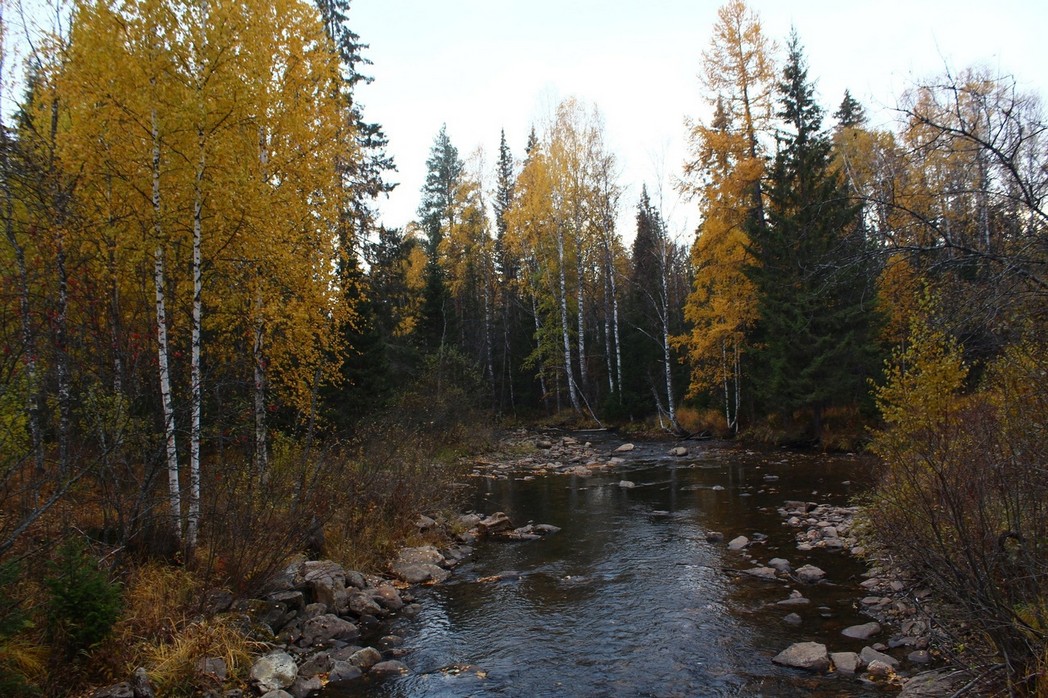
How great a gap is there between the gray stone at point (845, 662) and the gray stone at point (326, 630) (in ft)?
18.0

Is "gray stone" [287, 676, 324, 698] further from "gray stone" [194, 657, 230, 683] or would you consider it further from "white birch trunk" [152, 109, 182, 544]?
"white birch trunk" [152, 109, 182, 544]

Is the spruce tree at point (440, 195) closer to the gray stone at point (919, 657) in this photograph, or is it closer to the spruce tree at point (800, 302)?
the spruce tree at point (800, 302)

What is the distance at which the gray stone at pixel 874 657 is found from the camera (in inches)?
248

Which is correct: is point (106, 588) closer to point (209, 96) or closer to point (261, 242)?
point (261, 242)

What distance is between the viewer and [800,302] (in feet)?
66.0

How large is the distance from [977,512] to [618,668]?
146 inches

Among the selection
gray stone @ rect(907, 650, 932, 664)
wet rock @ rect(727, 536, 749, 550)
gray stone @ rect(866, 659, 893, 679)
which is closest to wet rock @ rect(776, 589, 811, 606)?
gray stone @ rect(907, 650, 932, 664)

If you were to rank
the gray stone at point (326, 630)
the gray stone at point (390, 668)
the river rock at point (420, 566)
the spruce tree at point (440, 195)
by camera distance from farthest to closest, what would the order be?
1. the spruce tree at point (440, 195)
2. the river rock at point (420, 566)
3. the gray stone at point (326, 630)
4. the gray stone at point (390, 668)

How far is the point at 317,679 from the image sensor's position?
21.4ft

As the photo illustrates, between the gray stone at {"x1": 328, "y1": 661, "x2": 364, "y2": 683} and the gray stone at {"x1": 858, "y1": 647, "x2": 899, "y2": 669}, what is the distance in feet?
17.2

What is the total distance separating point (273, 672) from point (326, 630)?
4.47 feet

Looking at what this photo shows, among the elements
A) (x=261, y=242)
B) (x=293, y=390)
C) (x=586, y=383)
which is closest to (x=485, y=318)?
(x=586, y=383)

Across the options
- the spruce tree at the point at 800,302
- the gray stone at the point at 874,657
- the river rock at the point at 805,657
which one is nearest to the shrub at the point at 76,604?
the river rock at the point at 805,657

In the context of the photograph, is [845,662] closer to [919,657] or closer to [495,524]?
[919,657]
